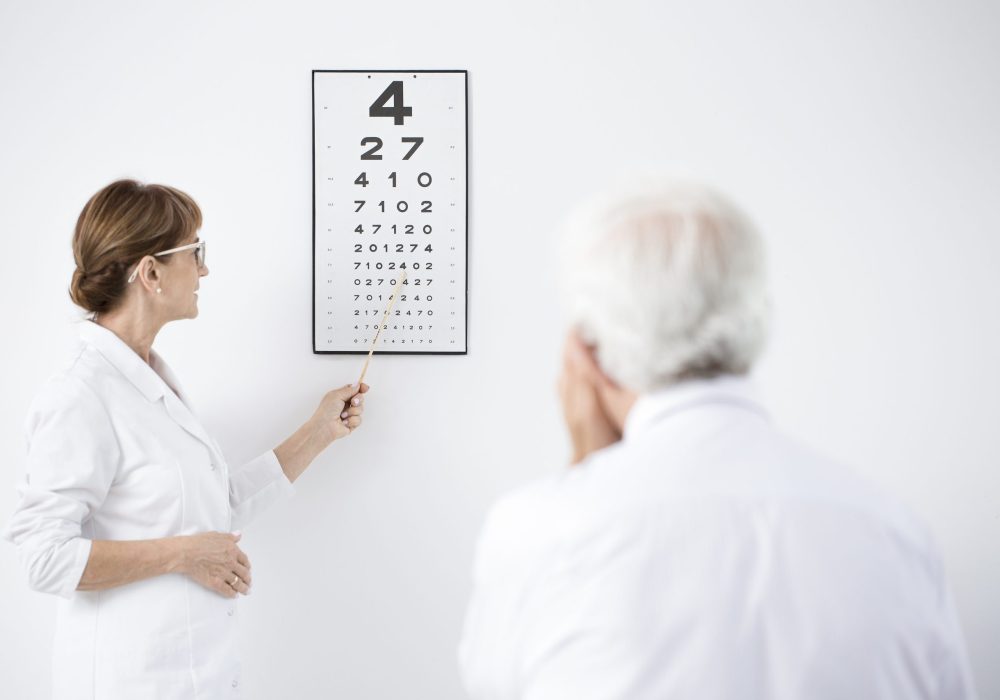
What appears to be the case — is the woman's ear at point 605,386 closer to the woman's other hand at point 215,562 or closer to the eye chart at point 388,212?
the woman's other hand at point 215,562

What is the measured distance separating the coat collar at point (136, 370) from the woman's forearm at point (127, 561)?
210mm

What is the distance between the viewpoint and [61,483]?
1.33 metres

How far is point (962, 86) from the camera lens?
75.0 inches

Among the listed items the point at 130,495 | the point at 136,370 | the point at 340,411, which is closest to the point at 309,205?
the point at 340,411

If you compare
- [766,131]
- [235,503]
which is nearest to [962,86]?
[766,131]

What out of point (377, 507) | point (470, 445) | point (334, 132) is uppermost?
point (334, 132)

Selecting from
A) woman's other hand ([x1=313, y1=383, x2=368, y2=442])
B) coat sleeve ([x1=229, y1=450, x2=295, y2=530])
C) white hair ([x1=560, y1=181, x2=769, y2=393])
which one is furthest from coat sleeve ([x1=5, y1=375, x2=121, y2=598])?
white hair ([x1=560, y1=181, x2=769, y2=393])

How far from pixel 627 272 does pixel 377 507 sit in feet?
4.10

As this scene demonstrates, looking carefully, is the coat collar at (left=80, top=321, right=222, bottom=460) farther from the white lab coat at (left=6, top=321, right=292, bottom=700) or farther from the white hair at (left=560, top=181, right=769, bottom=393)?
the white hair at (left=560, top=181, right=769, bottom=393)

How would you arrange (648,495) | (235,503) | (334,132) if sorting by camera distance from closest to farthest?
→ 1. (648,495)
2. (235,503)
3. (334,132)

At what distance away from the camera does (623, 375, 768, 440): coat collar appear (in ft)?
2.45

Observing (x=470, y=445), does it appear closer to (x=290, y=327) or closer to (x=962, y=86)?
(x=290, y=327)

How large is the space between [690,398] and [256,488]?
1193 mm

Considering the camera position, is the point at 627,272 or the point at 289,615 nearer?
the point at 627,272
